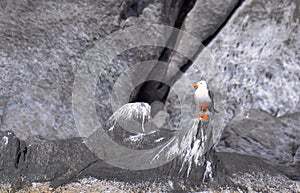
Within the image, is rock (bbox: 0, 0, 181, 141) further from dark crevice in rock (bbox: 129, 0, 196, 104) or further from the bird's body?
the bird's body

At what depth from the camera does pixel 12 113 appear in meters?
10.2

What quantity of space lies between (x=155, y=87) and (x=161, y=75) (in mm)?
495

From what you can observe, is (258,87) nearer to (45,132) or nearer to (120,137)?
(120,137)

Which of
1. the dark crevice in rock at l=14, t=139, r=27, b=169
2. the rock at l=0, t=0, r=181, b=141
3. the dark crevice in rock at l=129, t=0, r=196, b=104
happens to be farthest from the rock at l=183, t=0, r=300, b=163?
the dark crevice in rock at l=14, t=139, r=27, b=169

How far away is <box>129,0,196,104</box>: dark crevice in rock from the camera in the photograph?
12164mm

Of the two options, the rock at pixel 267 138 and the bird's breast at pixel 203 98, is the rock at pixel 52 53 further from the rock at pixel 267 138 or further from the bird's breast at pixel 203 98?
the rock at pixel 267 138

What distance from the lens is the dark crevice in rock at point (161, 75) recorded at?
12.2 m

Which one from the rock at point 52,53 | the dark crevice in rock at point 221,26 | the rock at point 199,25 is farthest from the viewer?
the rock at point 199,25

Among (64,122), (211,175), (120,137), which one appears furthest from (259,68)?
(64,122)

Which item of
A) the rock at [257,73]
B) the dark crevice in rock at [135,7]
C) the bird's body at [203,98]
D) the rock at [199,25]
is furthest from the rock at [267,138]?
the dark crevice in rock at [135,7]

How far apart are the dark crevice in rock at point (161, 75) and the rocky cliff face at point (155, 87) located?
0.04m

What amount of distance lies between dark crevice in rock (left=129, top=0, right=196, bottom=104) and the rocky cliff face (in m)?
0.04

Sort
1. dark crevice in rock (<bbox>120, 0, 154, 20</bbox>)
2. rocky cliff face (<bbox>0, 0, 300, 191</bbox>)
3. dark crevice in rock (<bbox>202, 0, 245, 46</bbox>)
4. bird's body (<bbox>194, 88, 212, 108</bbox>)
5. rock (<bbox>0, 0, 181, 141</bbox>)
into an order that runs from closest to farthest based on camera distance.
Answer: rocky cliff face (<bbox>0, 0, 300, 191</bbox>) → bird's body (<bbox>194, 88, 212, 108</bbox>) → rock (<bbox>0, 0, 181, 141</bbox>) → dark crevice in rock (<bbox>120, 0, 154, 20</bbox>) → dark crevice in rock (<bbox>202, 0, 245, 46</bbox>)

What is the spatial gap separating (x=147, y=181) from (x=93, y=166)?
1690mm
